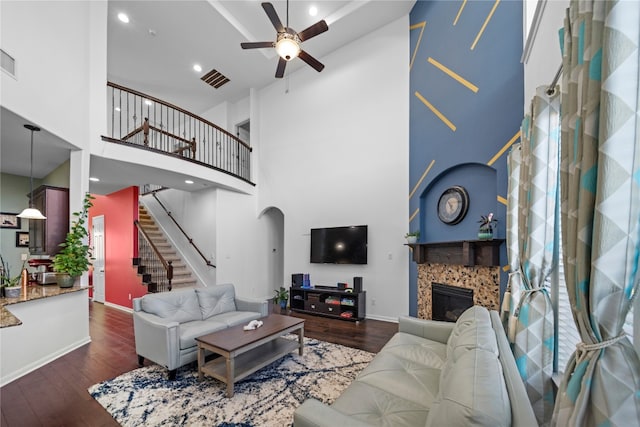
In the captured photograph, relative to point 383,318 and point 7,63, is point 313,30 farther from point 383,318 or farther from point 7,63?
point 383,318

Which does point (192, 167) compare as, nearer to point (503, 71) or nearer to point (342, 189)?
point (342, 189)

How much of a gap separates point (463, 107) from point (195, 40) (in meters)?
5.59

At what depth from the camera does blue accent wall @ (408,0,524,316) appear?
3.59 meters

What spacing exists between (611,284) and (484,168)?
3399mm

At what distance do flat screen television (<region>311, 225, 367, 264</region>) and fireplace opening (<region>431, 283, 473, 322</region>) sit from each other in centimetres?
145

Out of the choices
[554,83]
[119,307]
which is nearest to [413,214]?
[554,83]

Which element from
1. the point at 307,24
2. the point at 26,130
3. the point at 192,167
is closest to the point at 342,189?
the point at 192,167

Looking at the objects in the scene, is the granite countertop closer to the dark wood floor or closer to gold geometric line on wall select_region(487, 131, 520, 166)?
the dark wood floor

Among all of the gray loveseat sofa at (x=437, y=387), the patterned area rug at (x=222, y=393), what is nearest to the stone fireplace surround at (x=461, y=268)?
the gray loveseat sofa at (x=437, y=387)

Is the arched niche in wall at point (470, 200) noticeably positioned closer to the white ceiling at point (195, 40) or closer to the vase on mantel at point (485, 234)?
the vase on mantel at point (485, 234)

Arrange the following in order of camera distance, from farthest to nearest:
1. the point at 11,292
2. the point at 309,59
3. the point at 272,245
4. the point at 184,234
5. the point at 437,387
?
1. the point at 272,245
2. the point at 184,234
3. the point at 309,59
4. the point at 11,292
5. the point at 437,387

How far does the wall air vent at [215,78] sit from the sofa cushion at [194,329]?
616cm

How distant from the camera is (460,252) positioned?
3.92 m

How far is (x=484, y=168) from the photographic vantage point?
3.99 meters
